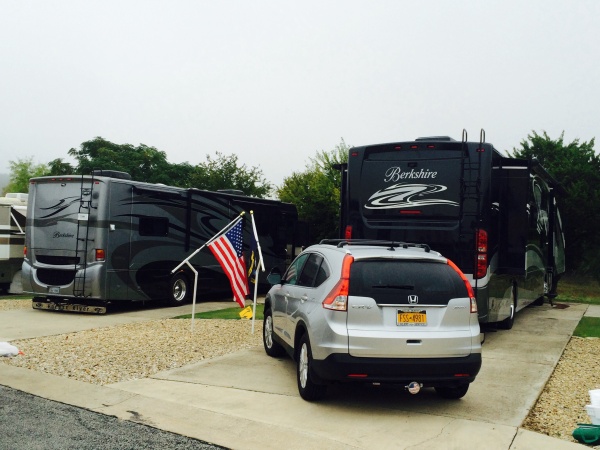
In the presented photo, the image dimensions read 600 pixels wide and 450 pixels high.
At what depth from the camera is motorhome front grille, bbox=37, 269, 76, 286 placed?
49.1 feet

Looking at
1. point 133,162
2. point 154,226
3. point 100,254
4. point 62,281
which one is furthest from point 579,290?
point 133,162

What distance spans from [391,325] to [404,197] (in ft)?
15.9

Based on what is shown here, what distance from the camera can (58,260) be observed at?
49.6 ft

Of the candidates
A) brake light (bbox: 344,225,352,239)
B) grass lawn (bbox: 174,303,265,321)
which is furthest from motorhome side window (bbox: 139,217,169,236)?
brake light (bbox: 344,225,352,239)

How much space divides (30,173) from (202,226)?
5737 centimetres

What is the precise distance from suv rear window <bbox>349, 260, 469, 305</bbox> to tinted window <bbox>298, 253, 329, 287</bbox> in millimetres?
538

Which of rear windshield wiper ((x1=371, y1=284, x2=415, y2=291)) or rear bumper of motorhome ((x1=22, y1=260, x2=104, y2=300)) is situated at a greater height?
rear windshield wiper ((x1=371, y1=284, x2=415, y2=291))

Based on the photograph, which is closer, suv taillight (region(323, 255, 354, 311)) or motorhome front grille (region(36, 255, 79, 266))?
suv taillight (region(323, 255, 354, 311))

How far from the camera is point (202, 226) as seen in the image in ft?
59.9

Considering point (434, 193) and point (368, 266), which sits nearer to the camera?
point (368, 266)

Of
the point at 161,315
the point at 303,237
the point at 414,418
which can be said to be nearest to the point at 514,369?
the point at 414,418

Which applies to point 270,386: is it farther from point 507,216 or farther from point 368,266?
point 507,216

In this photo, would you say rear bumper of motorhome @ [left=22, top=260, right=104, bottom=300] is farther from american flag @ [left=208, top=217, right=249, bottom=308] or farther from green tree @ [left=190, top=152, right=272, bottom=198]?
green tree @ [left=190, top=152, right=272, bottom=198]

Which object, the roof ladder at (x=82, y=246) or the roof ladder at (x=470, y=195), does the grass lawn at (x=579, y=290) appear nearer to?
the roof ladder at (x=470, y=195)
